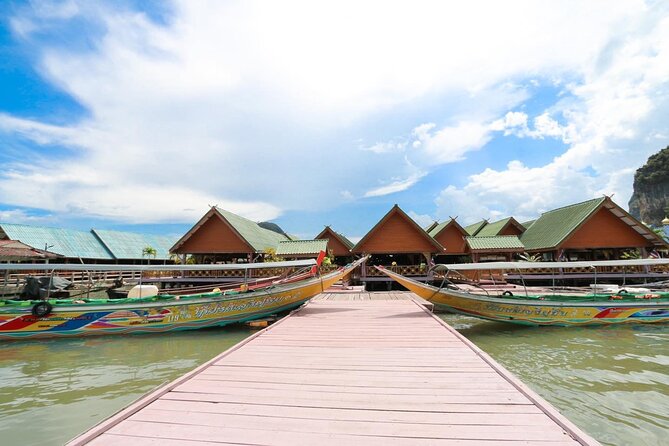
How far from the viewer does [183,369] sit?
690cm

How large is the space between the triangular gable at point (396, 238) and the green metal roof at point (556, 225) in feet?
25.4

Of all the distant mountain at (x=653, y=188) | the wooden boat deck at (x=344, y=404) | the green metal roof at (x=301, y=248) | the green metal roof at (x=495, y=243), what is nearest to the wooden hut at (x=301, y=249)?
the green metal roof at (x=301, y=248)

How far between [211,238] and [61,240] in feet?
54.7

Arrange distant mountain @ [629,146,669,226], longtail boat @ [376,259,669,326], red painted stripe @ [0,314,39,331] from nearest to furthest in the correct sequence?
red painted stripe @ [0,314,39,331] < longtail boat @ [376,259,669,326] < distant mountain @ [629,146,669,226]

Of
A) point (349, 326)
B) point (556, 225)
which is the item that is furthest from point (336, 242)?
point (349, 326)

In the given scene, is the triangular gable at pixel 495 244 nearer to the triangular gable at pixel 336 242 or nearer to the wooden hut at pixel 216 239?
the triangular gable at pixel 336 242

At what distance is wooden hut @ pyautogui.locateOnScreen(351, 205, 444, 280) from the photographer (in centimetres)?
2081

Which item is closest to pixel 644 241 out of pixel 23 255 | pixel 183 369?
pixel 183 369

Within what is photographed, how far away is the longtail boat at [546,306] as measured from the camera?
380 inches

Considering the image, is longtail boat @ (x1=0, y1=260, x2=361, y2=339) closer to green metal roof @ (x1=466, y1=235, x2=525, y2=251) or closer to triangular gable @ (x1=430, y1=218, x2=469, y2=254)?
green metal roof @ (x1=466, y1=235, x2=525, y2=251)

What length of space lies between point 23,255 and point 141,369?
1891 cm

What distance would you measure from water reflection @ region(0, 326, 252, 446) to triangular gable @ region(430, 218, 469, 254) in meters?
19.4

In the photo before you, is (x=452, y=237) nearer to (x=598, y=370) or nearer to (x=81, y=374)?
(x=598, y=370)

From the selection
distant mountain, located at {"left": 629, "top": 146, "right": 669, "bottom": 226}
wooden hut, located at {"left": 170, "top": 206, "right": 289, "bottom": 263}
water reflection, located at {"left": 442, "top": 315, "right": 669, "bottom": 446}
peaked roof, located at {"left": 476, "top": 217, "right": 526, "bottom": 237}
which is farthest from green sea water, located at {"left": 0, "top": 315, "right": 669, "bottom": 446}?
distant mountain, located at {"left": 629, "top": 146, "right": 669, "bottom": 226}
